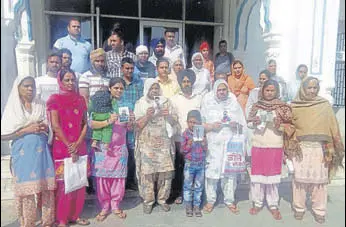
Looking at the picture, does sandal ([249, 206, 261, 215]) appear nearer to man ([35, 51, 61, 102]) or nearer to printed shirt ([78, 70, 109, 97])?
printed shirt ([78, 70, 109, 97])

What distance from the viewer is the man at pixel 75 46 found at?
200 centimetres

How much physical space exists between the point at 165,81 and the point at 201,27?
0.62m

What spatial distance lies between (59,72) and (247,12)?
54.3 inches

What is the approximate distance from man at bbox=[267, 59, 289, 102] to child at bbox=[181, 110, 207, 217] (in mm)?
548

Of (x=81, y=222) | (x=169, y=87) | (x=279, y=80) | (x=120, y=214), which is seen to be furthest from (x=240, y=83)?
(x=81, y=222)

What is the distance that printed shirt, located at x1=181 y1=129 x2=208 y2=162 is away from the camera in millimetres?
2133

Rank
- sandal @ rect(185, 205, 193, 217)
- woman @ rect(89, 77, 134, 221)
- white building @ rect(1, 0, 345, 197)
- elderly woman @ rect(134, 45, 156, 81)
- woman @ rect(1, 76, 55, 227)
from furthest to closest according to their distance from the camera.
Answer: sandal @ rect(185, 205, 193, 217), elderly woman @ rect(134, 45, 156, 81), woman @ rect(89, 77, 134, 221), white building @ rect(1, 0, 345, 197), woman @ rect(1, 76, 55, 227)

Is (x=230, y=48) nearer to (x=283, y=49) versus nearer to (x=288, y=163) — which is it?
(x=283, y=49)

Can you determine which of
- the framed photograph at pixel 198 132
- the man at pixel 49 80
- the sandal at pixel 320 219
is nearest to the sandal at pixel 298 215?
the sandal at pixel 320 219

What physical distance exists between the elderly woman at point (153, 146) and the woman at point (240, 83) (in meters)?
0.44

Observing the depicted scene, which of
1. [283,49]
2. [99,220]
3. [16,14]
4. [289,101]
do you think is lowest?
[99,220]

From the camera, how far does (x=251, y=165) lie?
2.26 metres

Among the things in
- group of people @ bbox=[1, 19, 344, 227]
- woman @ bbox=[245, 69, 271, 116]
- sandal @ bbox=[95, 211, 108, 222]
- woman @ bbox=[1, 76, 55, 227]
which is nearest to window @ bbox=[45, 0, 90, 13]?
group of people @ bbox=[1, 19, 344, 227]

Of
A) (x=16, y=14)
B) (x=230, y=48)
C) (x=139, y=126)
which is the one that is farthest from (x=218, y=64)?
(x=16, y=14)
